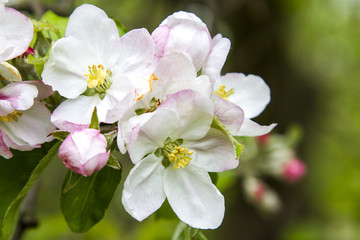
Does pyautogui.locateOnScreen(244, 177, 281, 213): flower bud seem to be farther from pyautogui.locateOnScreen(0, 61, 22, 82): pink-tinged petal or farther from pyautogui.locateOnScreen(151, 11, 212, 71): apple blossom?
pyautogui.locateOnScreen(0, 61, 22, 82): pink-tinged petal

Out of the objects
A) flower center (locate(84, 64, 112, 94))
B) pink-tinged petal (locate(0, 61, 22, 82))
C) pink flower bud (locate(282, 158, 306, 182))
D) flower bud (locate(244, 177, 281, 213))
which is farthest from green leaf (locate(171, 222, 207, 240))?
pink flower bud (locate(282, 158, 306, 182))

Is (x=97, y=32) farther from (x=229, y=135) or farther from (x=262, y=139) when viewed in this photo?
(x=262, y=139)

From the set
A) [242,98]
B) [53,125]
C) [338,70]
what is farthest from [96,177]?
[338,70]

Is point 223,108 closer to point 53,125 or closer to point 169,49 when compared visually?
point 169,49

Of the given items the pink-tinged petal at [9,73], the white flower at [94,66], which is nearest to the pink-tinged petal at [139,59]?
the white flower at [94,66]

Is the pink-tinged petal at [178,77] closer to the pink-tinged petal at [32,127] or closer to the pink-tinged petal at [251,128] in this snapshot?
the pink-tinged petal at [251,128]

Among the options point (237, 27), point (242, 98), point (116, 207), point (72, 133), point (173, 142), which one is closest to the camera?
point (72, 133)
